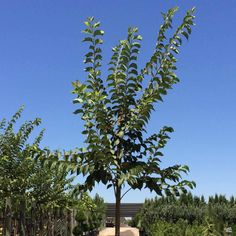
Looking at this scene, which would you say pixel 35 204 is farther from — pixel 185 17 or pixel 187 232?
pixel 185 17

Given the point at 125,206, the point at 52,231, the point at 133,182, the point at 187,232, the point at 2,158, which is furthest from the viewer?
the point at 125,206

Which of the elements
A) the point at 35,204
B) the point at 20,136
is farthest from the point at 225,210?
the point at 20,136

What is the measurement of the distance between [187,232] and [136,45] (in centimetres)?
1186

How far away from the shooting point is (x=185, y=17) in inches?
232

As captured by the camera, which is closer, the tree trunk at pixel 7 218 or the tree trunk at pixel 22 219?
the tree trunk at pixel 7 218

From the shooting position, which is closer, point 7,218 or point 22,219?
point 7,218

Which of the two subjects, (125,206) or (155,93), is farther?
(125,206)

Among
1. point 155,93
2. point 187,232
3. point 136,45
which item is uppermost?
point 136,45

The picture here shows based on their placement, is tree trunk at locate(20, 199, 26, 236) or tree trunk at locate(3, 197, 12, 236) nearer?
tree trunk at locate(3, 197, 12, 236)

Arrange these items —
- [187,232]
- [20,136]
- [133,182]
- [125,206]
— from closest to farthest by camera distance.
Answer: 1. [133,182]
2. [20,136]
3. [187,232]
4. [125,206]

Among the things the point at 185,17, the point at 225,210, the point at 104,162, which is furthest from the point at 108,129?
the point at 225,210

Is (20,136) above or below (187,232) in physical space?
above

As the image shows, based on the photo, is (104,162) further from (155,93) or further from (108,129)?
(155,93)

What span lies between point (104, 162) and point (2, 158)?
7.79 m
